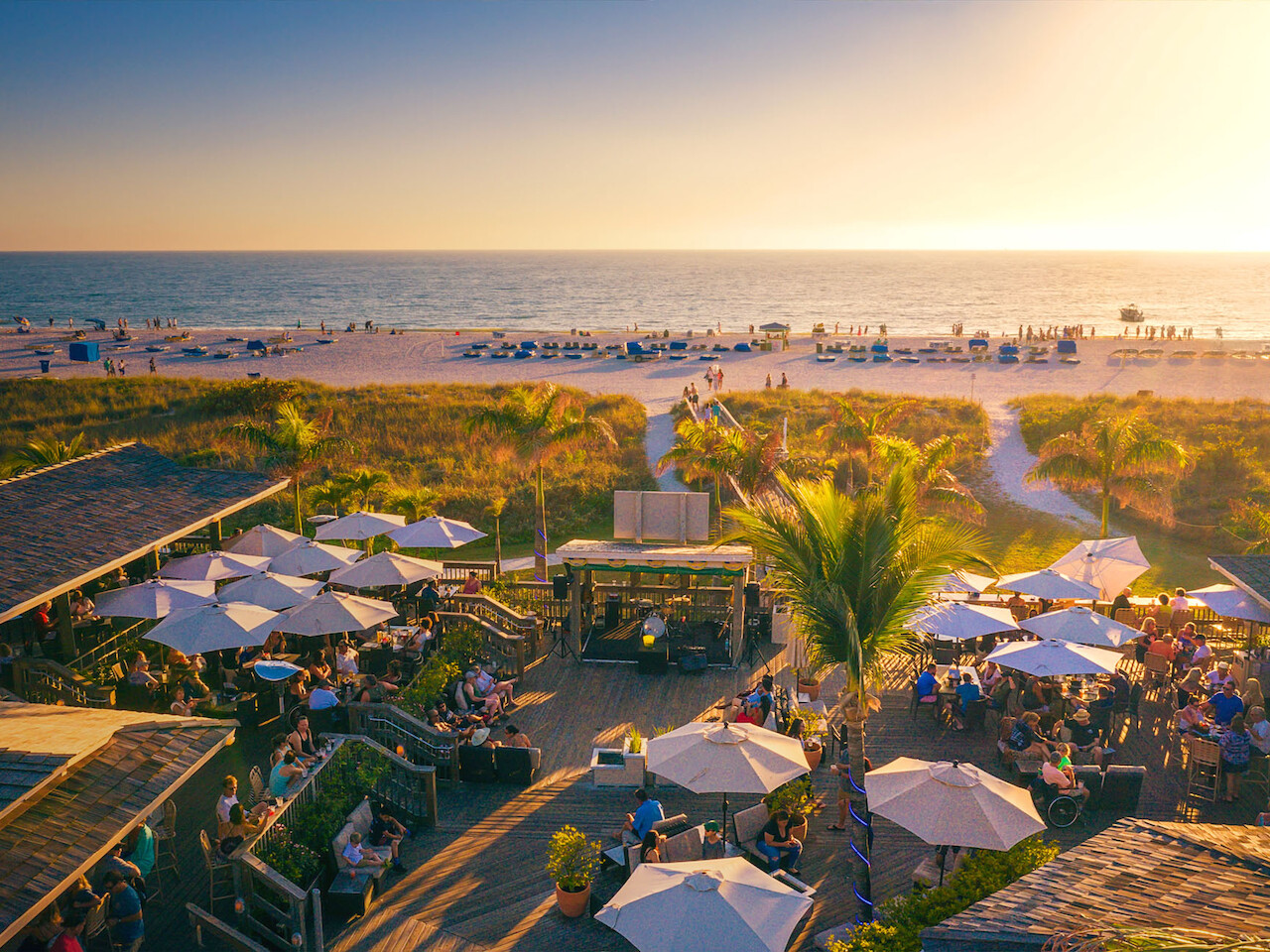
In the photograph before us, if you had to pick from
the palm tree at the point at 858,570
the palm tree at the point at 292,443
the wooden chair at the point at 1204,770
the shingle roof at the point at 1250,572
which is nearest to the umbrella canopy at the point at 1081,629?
the wooden chair at the point at 1204,770

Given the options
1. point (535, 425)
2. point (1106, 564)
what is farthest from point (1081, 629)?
point (535, 425)

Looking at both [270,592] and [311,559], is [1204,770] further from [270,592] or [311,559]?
[311,559]

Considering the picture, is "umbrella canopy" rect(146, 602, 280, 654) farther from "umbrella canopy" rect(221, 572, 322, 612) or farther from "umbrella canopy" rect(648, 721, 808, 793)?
"umbrella canopy" rect(648, 721, 808, 793)

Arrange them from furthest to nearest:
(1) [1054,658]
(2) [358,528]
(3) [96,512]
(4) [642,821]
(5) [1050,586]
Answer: (2) [358,528], (5) [1050,586], (3) [96,512], (1) [1054,658], (4) [642,821]

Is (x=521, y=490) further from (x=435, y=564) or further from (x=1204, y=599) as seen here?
(x=1204, y=599)

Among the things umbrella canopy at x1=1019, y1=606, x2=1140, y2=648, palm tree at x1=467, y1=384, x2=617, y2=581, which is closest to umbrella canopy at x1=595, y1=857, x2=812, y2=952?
umbrella canopy at x1=1019, y1=606, x2=1140, y2=648

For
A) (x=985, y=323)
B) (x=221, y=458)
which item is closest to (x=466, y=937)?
(x=221, y=458)
